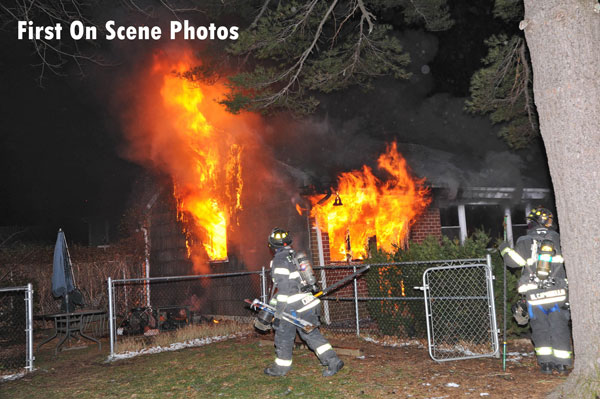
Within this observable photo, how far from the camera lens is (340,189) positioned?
34.5 feet

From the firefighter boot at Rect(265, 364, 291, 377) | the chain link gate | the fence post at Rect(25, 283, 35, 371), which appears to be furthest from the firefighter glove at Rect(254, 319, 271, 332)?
the fence post at Rect(25, 283, 35, 371)

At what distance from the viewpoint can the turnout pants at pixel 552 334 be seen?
579cm

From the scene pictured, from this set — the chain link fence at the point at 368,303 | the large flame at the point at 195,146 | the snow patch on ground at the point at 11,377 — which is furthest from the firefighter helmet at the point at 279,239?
the large flame at the point at 195,146

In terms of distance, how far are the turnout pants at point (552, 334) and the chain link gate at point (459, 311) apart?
1.16m

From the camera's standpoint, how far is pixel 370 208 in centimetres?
1129

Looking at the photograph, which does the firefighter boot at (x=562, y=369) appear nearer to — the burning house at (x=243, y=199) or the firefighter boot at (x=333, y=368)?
the firefighter boot at (x=333, y=368)

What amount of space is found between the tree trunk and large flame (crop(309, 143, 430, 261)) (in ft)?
19.8

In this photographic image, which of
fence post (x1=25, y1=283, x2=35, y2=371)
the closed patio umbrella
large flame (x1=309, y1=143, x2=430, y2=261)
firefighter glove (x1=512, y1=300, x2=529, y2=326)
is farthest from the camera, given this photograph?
large flame (x1=309, y1=143, x2=430, y2=261)

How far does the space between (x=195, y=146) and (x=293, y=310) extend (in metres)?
7.67

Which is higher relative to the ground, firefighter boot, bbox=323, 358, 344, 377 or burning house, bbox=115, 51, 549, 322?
burning house, bbox=115, 51, 549, 322

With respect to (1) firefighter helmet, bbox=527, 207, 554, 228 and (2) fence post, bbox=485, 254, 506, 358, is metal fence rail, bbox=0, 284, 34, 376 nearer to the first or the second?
(2) fence post, bbox=485, 254, 506, 358

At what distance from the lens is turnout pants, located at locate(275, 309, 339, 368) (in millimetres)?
6203

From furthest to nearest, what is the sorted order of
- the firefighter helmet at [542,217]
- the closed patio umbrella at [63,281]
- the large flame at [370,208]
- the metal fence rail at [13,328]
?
1. the large flame at [370,208]
2. the closed patio umbrella at [63,281]
3. the metal fence rail at [13,328]
4. the firefighter helmet at [542,217]

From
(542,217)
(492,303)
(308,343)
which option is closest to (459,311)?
(492,303)
